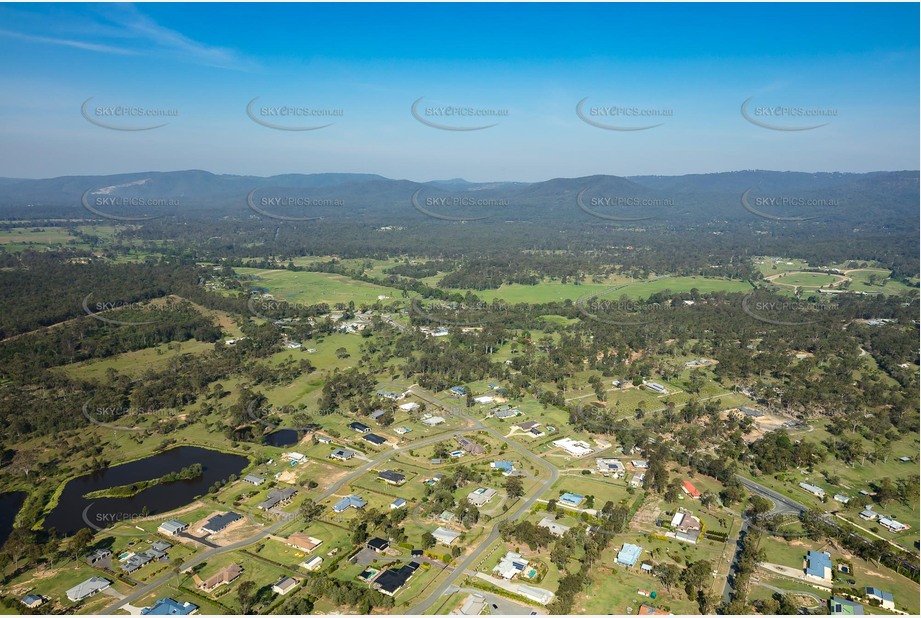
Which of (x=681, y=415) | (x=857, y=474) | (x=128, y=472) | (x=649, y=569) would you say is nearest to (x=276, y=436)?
(x=128, y=472)

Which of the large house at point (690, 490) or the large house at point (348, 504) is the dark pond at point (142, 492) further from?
the large house at point (690, 490)

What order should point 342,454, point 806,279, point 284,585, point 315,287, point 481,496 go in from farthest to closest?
1. point 806,279
2. point 315,287
3. point 342,454
4. point 481,496
5. point 284,585

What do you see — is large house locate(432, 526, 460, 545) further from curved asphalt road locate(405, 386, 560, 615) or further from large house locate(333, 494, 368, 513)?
large house locate(333, 494, 368, 513)

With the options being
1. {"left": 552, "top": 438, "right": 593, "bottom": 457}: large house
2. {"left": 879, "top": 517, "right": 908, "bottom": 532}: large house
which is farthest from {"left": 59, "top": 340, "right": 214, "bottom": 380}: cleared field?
{"left": 879, "top": 517, "right": 908, "bottom": 532}: large house

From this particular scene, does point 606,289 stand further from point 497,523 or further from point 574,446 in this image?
point 497,523

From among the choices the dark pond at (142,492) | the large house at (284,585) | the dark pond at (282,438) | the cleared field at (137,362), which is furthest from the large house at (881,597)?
the cleared field at (137,362)

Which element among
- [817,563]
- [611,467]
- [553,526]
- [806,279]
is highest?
[806,279]

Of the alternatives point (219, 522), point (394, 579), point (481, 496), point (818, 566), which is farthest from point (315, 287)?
point (818, 566)
